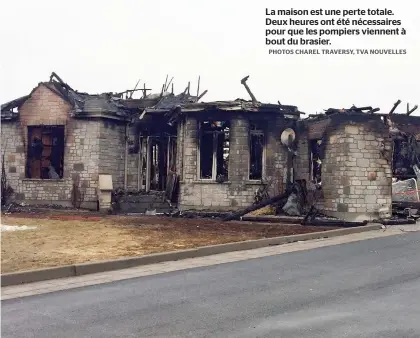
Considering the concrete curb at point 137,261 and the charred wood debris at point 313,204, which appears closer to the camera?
the concrete curb at point 137,261

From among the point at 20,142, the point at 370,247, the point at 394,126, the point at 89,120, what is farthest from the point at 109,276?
the point at 394,126

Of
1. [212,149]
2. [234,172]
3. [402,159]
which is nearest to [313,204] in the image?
[234,172]

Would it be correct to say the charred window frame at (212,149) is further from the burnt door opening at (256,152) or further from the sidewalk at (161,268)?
the sidewalk at (161,268)

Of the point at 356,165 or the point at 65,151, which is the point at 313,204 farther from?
the point at 65,151

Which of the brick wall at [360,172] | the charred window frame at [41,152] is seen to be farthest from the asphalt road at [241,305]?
the charred window frame at [41,152]

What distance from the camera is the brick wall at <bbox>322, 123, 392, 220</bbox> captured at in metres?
14.6

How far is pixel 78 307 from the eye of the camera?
17.2ft

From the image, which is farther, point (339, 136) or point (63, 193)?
point (63, 193)

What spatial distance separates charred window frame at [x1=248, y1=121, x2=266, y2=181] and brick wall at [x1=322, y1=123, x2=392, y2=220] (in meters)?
3.33

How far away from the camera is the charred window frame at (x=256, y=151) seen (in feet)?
57.3

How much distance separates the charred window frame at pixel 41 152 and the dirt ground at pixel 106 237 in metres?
4.14

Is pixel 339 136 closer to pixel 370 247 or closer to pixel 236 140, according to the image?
pixel 236 140

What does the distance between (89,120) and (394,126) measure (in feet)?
43.6

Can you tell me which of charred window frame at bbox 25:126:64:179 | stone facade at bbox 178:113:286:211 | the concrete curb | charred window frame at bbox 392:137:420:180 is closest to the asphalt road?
the concrete curb
